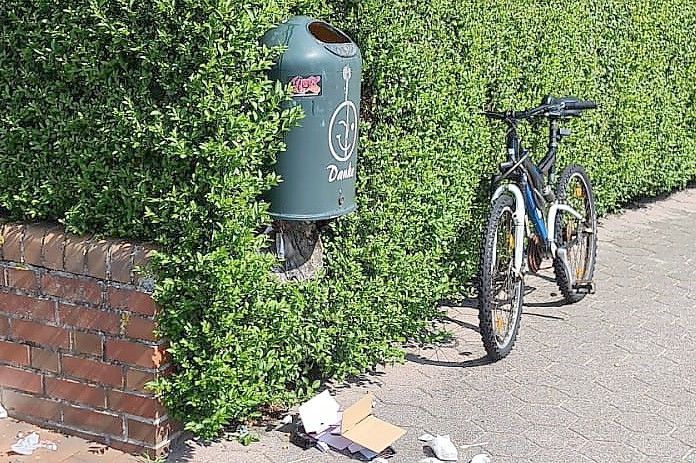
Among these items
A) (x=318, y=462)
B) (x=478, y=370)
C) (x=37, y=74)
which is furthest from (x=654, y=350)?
(x=37, y=74)

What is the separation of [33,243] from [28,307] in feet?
0.98

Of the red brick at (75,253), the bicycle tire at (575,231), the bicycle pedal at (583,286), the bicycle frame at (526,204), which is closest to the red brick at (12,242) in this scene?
the red brick at (75,253)

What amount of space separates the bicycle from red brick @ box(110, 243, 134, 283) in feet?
6.66

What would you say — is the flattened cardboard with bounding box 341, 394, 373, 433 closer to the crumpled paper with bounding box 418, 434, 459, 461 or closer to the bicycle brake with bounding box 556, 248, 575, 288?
the crumpled paper with bounding box 418, 434, 459, 461

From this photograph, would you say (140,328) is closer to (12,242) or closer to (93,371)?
(93,371)

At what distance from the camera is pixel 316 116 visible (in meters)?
3.84

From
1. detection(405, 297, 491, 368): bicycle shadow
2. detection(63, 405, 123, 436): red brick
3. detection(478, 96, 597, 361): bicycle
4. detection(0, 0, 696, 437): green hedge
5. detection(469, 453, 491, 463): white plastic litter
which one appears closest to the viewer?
detection(0, 0, 696, 437): green hedge

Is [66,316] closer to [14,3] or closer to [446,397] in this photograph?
[14,3]

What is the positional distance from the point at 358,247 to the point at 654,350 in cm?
211

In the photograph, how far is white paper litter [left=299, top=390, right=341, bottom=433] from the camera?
4180 millimetres

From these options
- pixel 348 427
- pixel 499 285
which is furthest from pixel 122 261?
pixel 499 285

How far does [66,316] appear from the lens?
396 cm

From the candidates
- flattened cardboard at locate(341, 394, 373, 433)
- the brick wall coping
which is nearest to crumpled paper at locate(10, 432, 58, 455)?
the brick wall coping

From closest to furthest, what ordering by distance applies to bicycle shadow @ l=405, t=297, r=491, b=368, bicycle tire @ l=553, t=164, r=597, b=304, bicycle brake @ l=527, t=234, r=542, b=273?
→ bicycle shadow @ l=405, t=297, r=491, b=368 < bicycle brake @ l=527, t=234, r=542, b=273 < bicycle tire @ l=553, t=164, r=597, b=304
